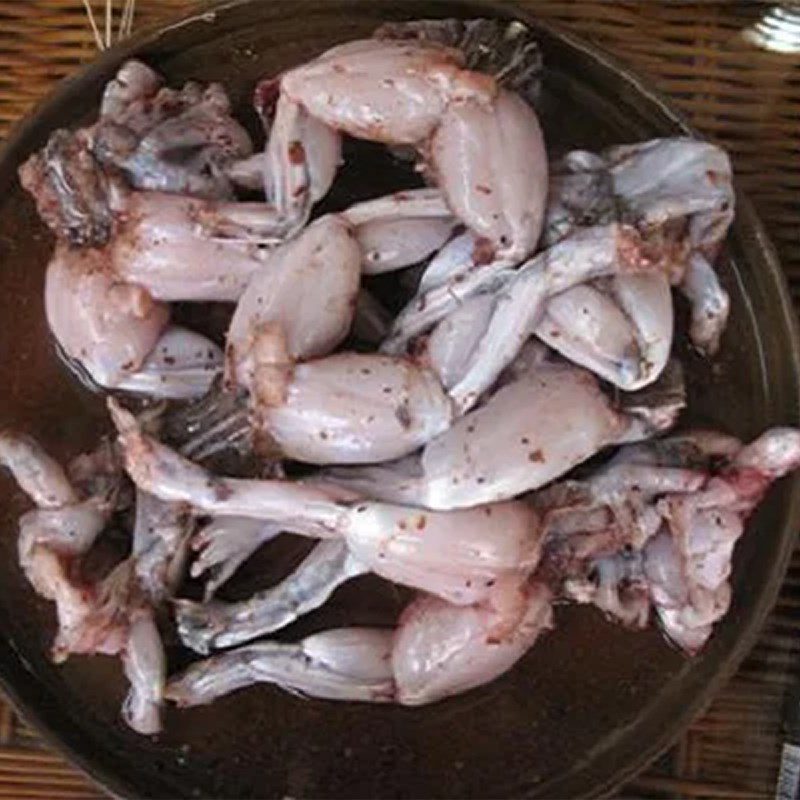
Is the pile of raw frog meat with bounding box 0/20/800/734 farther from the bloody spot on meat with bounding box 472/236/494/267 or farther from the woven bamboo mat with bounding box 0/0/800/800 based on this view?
the woven bamboo mat with bounding box 0/0/800/800

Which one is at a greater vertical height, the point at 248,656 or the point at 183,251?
the point at 183,251

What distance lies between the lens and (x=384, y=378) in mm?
1144

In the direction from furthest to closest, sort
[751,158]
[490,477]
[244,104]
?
[751,158], [244,104], [490,477]

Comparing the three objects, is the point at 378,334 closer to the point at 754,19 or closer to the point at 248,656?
the point at 248,656

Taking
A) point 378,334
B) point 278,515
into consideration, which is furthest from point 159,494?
point 378,334

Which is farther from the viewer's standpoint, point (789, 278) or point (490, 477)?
point (789, 278)

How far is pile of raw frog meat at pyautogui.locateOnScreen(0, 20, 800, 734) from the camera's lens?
114cm

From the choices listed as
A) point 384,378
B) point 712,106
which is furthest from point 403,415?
point 712,106

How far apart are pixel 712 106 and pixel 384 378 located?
1.27ft

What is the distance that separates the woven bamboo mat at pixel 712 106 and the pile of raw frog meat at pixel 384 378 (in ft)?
0.47

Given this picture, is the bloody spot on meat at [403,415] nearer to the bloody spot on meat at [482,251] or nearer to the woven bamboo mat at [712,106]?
the bloody spot on meat at [482,251]

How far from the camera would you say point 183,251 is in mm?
1171

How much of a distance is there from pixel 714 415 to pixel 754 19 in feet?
1.04

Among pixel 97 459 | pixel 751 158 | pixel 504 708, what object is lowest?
pixel 504 708
